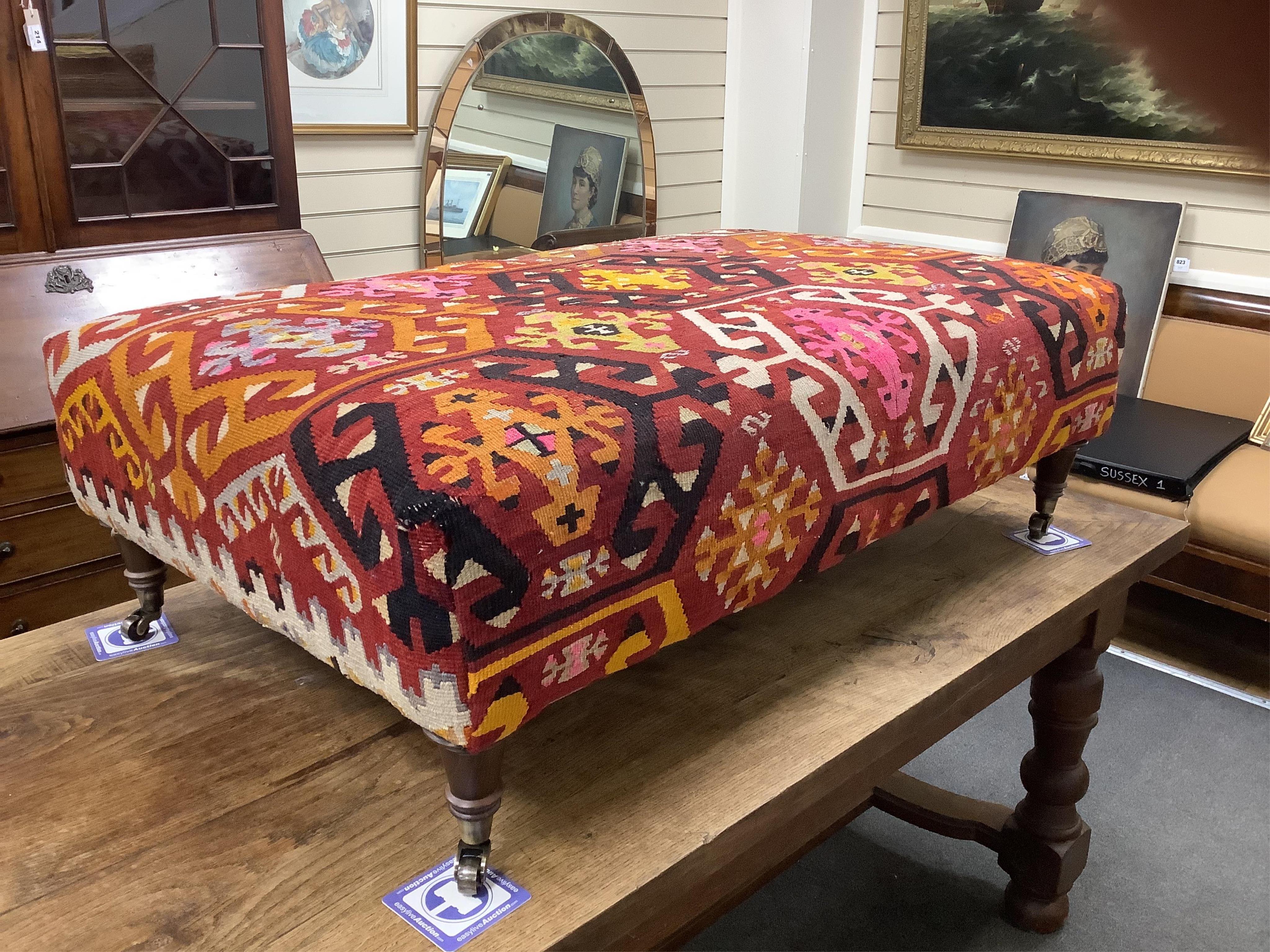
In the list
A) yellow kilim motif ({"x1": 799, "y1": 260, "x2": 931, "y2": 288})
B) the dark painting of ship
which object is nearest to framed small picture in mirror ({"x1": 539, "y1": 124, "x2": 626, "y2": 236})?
the dark painting of ship

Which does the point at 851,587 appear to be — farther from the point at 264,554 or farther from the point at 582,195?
the point at 582,195

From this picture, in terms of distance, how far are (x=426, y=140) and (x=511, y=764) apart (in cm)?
259

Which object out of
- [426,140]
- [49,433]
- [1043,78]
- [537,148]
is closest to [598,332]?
[49,433]

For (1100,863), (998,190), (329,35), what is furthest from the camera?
(998,190)

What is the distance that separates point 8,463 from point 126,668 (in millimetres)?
1120

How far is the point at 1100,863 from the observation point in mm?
2070

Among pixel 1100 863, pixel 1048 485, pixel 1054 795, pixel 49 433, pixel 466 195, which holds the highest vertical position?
pixel 466 195

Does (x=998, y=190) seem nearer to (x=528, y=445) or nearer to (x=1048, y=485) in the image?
(x=1048, y=485)

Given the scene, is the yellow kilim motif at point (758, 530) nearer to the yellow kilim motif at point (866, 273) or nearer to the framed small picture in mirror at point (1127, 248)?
the yellow kilim motif at point (866, 273)

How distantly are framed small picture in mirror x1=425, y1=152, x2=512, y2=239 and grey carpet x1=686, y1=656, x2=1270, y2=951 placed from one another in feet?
6.88

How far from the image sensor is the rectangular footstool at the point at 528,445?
0.77 m

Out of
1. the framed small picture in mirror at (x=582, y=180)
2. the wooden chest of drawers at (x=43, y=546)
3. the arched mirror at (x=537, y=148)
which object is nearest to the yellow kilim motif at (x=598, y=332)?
the wooden chest of drawers at (x=43, y=546)

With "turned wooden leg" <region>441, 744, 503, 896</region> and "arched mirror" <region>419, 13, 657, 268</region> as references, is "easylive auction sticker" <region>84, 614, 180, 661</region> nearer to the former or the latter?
"turned wooden leg" <region>441, 744, 503, 896</region>

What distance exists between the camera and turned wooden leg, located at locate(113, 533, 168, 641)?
121 centimetres
